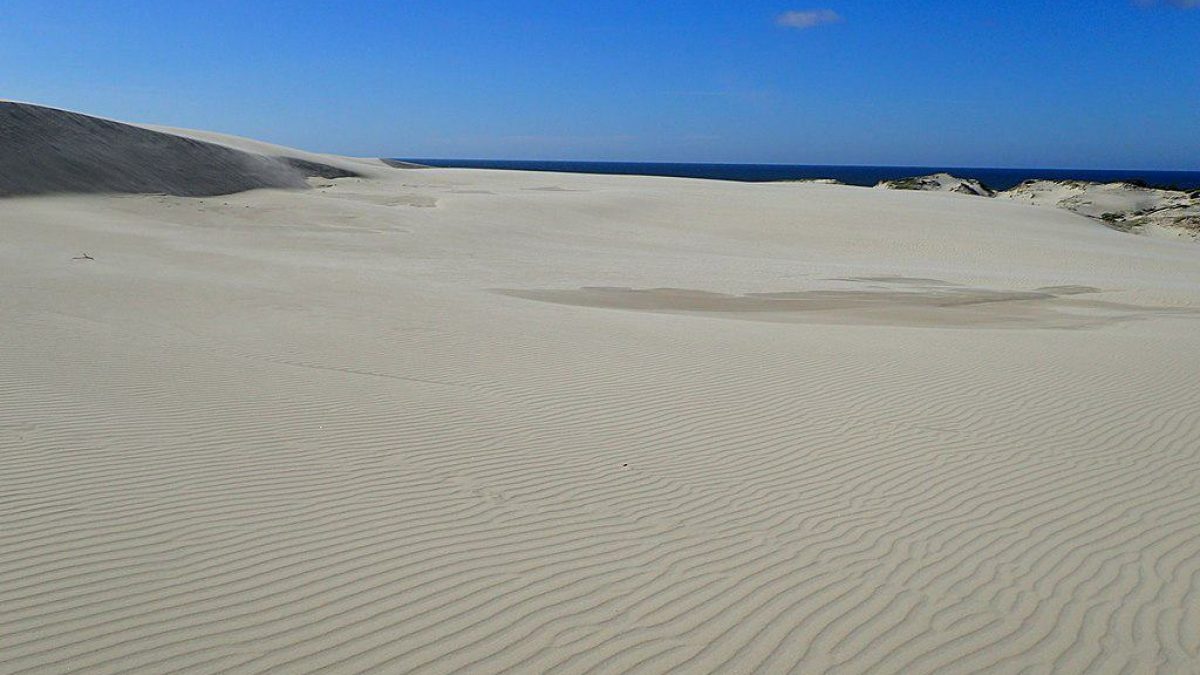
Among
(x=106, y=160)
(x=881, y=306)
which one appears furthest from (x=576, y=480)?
(x=106, y=160)

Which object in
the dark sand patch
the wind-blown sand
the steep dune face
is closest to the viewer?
the wind-blown sand

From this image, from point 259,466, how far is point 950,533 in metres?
5.04

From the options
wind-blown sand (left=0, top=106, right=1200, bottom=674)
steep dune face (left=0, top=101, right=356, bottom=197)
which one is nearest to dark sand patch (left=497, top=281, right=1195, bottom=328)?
wind-blown sand (left=0, top=106, right=1200, bottom=674)

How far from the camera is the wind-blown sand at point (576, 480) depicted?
470 centimetres

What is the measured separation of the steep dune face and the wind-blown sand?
13.0 metres

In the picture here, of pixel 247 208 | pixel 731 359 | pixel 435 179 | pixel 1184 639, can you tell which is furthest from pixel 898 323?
pixel 435 179

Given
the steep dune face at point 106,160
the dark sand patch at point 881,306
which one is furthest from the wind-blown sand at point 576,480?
the steep dune face at point 106,160

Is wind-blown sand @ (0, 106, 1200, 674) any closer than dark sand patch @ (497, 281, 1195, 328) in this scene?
Yes

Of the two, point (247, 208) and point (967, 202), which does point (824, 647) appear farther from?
point (967, 202)

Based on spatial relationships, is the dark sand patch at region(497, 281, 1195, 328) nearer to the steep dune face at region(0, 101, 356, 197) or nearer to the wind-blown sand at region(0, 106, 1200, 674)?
the wind-blown sand at region(0, 106, 1200, 674)

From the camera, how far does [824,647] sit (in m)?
4.68

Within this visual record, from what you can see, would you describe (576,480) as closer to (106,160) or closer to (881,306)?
(881,306)

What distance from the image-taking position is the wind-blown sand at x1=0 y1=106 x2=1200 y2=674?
4.70m

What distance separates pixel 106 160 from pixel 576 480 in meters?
29.4
